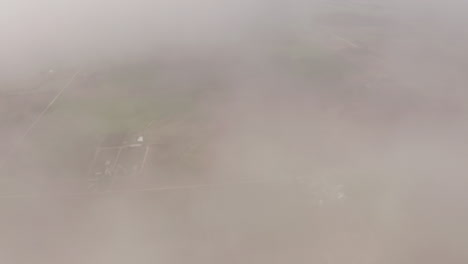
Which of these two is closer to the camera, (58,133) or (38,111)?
(58,133)

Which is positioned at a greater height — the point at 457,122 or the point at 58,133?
the point at 58,133

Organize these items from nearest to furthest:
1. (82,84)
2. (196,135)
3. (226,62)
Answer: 1. (196,135)
2. (82,84)
3. (226,62)

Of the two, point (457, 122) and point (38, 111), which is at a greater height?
point (38, 111)

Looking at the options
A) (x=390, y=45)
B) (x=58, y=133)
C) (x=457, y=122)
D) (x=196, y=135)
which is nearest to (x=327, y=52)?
(x=390, y=45)

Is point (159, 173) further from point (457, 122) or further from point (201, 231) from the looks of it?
point (457, 122)

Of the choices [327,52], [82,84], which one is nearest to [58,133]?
[82,84]

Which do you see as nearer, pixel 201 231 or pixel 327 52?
pixel 201 231

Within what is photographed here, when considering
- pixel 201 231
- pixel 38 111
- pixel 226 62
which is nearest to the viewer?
pixel 201 231

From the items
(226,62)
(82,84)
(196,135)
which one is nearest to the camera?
(196,135)

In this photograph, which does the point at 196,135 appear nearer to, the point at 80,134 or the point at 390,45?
the point at 80,134
